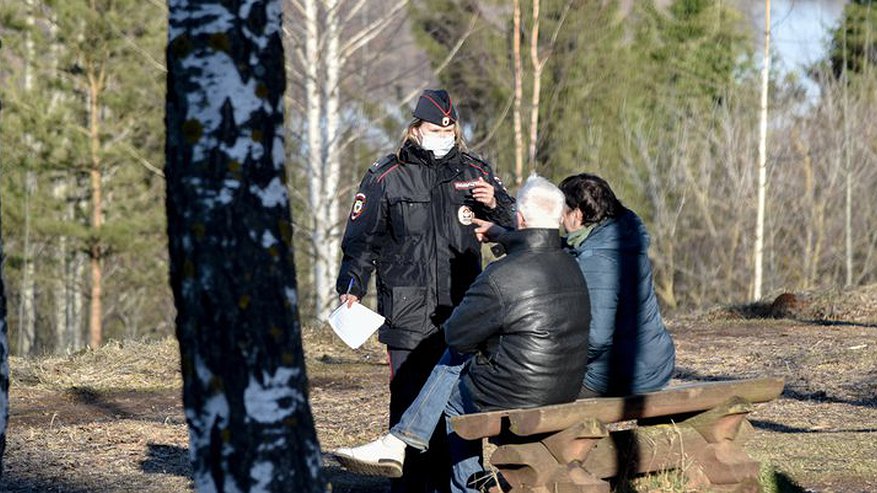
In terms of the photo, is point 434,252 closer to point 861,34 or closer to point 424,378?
point 424,378

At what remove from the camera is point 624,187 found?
31297 mm

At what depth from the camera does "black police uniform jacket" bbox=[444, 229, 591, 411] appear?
553 centimetres

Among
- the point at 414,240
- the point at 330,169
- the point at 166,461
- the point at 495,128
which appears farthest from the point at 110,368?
the point at 495,128

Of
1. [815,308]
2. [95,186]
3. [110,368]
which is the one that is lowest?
[110,368]

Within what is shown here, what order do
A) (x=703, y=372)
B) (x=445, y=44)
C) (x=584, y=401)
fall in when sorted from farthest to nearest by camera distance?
1. (x=445, y=44)
2. (x=703, y=372)
3. (x=584, y=401)

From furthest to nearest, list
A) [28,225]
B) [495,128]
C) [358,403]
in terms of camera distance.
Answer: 1. [28,225]
2. [495,128]
3. [358,403]

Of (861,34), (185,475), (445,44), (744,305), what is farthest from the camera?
(445,44)

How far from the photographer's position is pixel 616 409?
5.73 metres

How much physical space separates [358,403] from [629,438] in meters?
3.95

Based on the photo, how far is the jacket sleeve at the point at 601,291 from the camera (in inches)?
232

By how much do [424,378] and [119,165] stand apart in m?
24.8

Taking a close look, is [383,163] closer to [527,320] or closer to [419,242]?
[419,242]

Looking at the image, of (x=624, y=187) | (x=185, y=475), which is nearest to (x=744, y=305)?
(x=185, y=475)

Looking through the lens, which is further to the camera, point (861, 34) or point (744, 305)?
point (861, 34)
